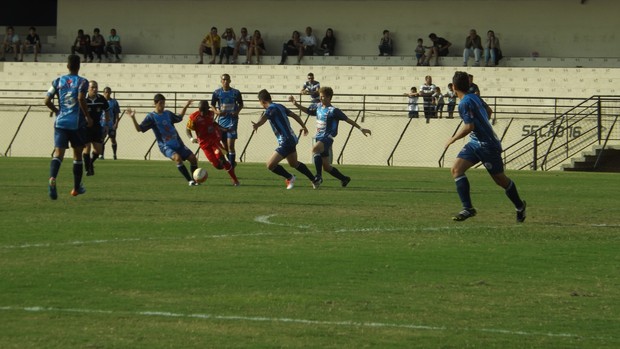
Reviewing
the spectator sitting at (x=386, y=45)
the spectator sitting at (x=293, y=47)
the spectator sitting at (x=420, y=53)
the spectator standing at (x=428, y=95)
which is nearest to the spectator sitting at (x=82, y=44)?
the spectator sitting at (x=293, y=47)

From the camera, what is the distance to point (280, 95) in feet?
140

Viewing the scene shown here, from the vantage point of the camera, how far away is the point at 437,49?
42.2 meters

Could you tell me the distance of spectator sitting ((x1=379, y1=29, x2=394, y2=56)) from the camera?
4353cm

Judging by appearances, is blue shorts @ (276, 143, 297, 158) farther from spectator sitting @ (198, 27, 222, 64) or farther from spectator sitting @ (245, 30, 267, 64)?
spectator sitting @ (198, 27, 222, 64)

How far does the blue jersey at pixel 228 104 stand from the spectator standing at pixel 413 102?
12088 millimetres

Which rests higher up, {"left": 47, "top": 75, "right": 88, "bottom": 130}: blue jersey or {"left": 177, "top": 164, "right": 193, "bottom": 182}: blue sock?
{"left": 47, "top": 75, "right": 88, "bottom": 130}: blue jersey

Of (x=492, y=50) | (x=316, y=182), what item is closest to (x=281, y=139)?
(x=316, y=182)

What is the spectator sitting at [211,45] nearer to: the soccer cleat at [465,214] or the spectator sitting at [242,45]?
the spectator sitting at [242,45]

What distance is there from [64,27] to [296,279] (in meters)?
39.7

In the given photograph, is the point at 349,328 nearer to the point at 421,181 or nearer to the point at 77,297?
the point at 77,297

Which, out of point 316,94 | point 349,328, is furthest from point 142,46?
point 349,328

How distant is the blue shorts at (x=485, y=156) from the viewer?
15.1 meters

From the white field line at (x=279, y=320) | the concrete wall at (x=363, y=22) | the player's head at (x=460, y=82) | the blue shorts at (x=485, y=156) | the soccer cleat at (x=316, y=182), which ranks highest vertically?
the concrete wall at (x=363, y=22)

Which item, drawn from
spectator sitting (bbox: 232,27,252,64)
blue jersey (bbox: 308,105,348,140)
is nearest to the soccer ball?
blue jersey (bbox: 308,105,348,140)
